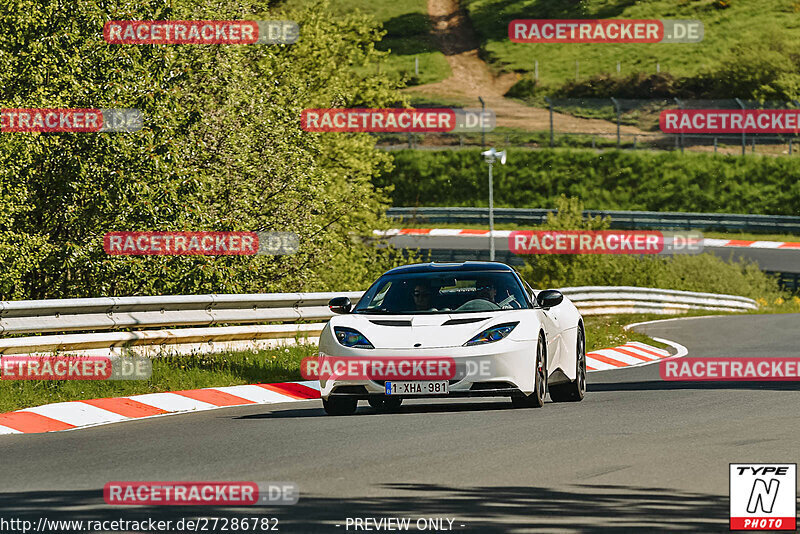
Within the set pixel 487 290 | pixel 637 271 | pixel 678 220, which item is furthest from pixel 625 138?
pixel 487 290

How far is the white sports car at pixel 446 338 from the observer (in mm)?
12344

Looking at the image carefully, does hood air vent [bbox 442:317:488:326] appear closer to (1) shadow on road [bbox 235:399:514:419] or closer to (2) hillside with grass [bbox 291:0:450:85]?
(1) shadow on road [bbox 235:399:514:419]

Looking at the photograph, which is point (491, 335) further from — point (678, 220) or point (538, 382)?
point (678, 220)

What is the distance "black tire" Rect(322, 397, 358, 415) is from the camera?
13016mm

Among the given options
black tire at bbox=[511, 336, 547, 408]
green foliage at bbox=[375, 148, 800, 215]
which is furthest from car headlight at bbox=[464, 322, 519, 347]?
green foliage at bbox=[375, 148, 800, 215]

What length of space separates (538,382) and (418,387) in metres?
1.29

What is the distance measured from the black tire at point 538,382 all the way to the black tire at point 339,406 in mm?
1564

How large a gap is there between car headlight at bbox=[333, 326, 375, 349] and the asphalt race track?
0.69 meters

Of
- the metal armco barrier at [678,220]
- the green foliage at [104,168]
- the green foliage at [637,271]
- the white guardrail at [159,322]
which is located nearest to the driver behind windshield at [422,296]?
the white guardrail at [159,322]

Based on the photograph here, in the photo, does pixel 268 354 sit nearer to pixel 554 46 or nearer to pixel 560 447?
pixel 560 447

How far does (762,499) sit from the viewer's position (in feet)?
24.5

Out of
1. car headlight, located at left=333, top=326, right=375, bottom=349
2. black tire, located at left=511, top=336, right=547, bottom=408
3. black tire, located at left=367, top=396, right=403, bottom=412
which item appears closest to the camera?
car headlight, located at left=333, top=326, right=375, bottom=349

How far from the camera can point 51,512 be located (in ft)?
24.8

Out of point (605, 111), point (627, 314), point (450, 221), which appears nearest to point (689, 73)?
point (605, 111)
